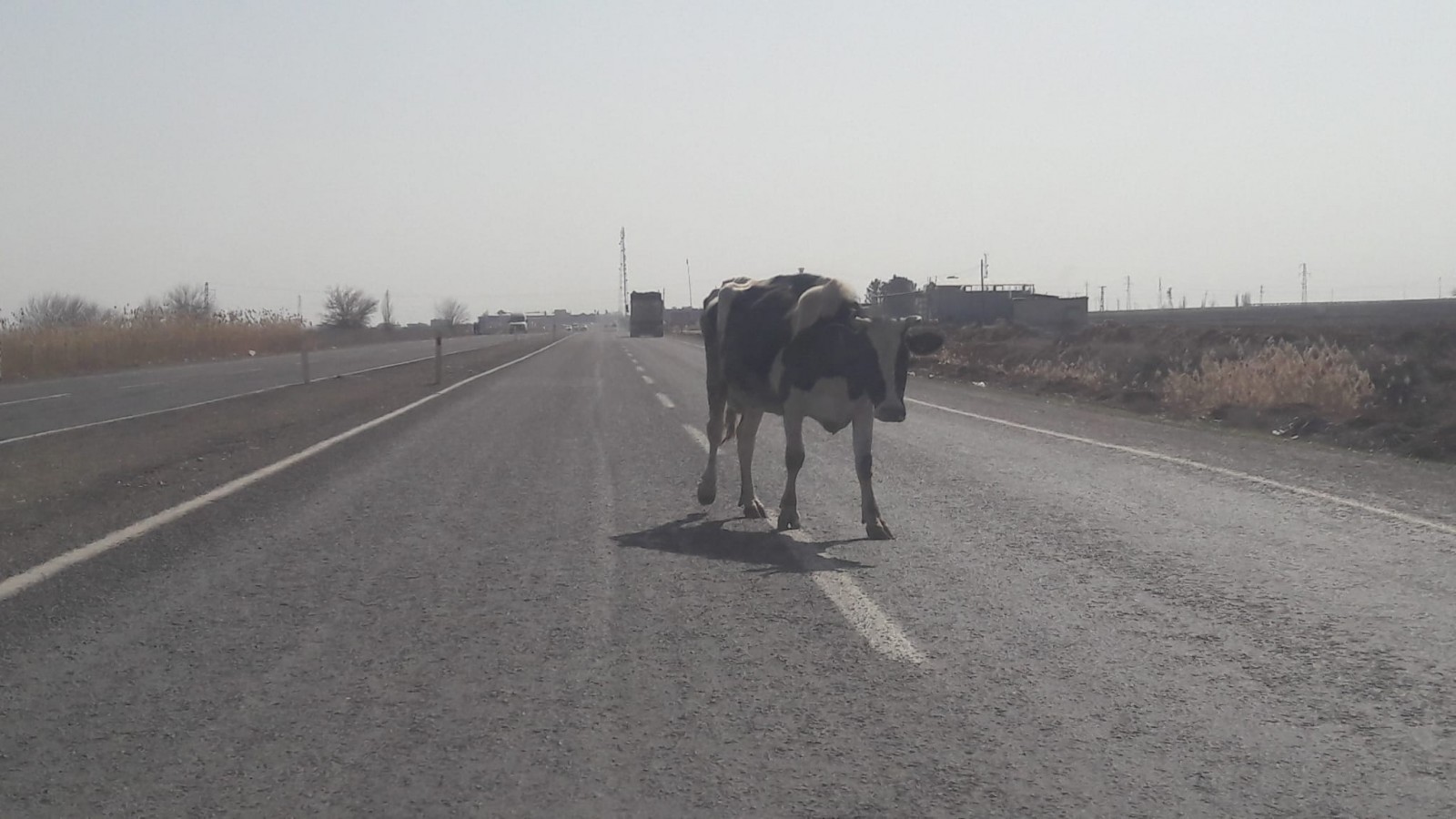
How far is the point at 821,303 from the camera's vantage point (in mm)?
8875

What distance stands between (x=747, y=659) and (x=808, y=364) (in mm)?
3740

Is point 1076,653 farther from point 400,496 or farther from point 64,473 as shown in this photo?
point 64,473

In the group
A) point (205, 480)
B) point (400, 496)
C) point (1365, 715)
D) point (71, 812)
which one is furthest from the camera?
point (205, 480)

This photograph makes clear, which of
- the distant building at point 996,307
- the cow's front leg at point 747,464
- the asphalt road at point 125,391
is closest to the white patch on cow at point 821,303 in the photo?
the cow's front leg at point 747,464

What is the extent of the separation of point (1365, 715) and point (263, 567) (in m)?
5.89

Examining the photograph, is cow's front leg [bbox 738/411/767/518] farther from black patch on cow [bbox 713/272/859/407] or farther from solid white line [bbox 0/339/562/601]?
solid white line [bbox 0/339/562/601]

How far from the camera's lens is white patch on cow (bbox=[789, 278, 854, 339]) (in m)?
8.86

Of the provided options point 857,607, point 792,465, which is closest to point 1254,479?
point 792,465

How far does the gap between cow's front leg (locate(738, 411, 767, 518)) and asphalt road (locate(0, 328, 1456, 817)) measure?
0.30 m

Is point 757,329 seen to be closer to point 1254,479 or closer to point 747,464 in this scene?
point 747,464

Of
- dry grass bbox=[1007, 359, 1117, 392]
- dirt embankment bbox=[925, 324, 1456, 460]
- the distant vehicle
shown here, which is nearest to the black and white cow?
dirt embankment bbox=[925, 324, 1456, 460]

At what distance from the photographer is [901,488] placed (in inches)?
423

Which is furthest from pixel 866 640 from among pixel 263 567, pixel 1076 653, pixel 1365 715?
pixel 263 567

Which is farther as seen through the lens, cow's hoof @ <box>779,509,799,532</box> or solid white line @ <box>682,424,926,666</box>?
cow's hoof @ <box>779,509,799,532</box>
